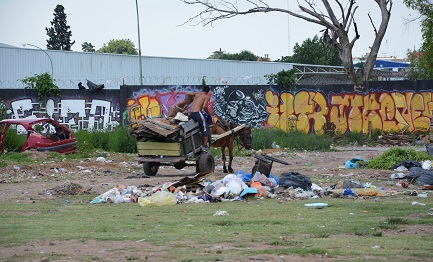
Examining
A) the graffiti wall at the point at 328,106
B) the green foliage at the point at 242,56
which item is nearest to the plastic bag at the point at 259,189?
the graffiti wall at the point at 328,106

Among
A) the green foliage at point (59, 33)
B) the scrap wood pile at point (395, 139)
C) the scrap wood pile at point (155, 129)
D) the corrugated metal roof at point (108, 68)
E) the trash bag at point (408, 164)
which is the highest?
the green foliage at point (59, 33)

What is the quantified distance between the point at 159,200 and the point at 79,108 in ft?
66.5

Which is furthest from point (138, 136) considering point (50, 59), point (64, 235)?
point (50, 59)

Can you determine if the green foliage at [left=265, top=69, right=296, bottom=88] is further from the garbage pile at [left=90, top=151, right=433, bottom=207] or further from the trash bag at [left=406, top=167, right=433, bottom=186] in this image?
the garbage pile at [left=90, top=151, right=433, bottom=207]

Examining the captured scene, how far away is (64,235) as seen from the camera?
1057 cm

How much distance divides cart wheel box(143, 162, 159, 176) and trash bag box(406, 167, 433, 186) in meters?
6.56

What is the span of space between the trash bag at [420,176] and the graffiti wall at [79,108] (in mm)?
17707

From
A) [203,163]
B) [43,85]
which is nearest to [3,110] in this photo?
[43,85]

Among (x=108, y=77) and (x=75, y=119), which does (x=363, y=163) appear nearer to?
(x=75, y=119)

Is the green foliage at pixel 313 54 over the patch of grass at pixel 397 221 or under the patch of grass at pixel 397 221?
over

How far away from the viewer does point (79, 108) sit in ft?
112

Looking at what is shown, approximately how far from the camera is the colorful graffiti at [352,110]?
35344mm

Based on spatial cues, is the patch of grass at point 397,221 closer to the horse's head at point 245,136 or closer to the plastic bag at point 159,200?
the plastic bag at point 159,200

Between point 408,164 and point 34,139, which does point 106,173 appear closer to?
point 34,139
